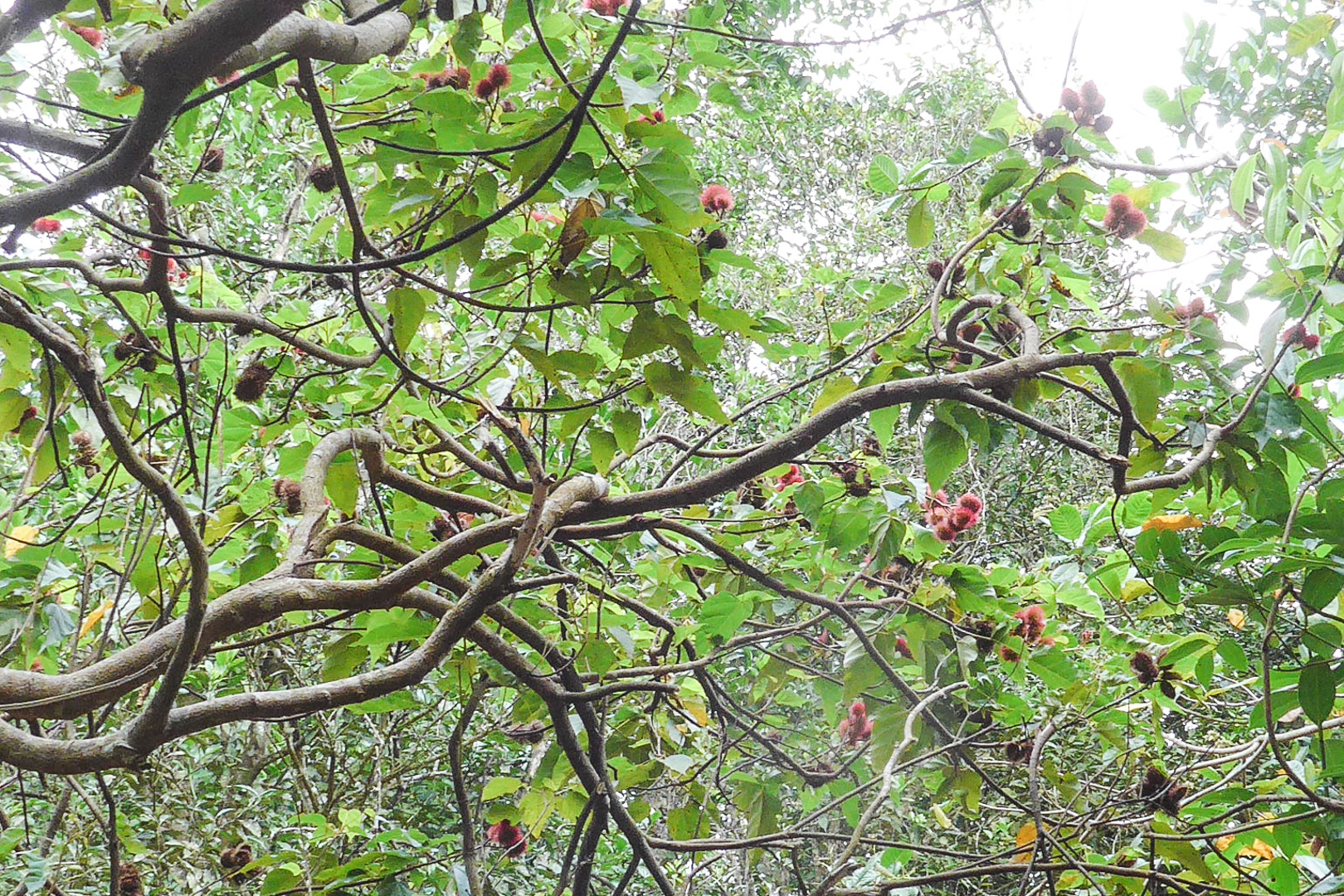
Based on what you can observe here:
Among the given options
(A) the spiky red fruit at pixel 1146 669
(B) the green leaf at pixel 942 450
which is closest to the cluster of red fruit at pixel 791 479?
(B) the green leaf at pixel 942 450

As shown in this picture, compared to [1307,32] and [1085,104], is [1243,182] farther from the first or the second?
[1307,32]

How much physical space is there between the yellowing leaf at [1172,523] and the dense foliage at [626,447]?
0.02 m

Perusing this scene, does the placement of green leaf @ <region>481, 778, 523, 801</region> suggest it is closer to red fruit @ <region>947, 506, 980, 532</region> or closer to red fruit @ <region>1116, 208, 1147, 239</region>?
red fruit @ <region>947, 506, 980, 532</region>

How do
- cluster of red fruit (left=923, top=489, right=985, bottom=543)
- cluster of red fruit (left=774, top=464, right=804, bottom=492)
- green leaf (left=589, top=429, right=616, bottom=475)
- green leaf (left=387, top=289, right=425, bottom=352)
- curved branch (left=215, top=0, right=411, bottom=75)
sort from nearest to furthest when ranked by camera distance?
curved branch (left=215, top=0, right=411, bottom=75) < green leaf (left=387, top=289, right=425, bottom=352) < green leaf (left=589, top=429, right=616, bottom=475) < cluster of red fruit (left=923, top=489, right=985, bottom=543) < cluster of red fruit (left=774, top=464, right=804, bottom=492)

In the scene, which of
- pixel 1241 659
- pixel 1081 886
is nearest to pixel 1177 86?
pixel 1241 659

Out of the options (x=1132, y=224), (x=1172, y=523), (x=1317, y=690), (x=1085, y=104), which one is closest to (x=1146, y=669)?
(x=1172, y=523)

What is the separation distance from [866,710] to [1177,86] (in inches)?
43.6

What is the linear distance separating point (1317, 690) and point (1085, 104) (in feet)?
2.40

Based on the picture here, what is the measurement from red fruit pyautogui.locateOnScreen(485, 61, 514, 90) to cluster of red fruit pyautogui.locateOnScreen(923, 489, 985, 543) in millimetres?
840

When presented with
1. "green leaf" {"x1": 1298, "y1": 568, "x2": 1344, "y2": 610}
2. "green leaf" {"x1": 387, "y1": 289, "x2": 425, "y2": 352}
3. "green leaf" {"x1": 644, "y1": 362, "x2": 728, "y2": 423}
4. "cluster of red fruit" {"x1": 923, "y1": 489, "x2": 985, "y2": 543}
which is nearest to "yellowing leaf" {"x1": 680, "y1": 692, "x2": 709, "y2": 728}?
"cluster of red fruit" {"x1": 923, "y1": 489, "x2": 985, "y2": 543}

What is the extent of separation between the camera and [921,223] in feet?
4.37

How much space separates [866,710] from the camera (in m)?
1.72

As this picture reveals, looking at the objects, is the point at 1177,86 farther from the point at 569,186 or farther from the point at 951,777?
the point at 951,777

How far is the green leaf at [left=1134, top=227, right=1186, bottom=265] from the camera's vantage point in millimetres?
1248
